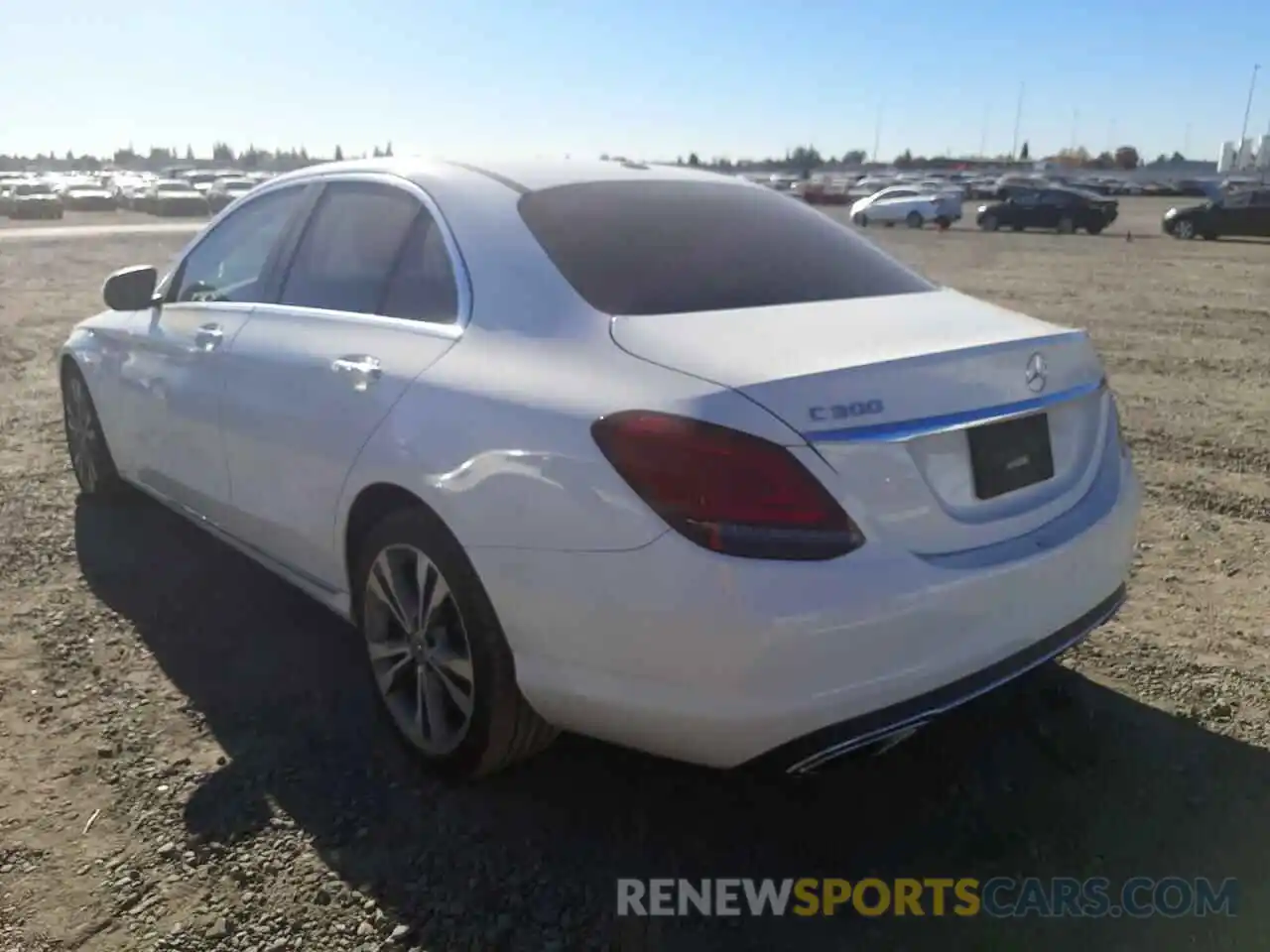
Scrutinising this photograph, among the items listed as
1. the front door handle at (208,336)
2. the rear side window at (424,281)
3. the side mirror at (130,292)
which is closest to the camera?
the rear side window at (424,281)

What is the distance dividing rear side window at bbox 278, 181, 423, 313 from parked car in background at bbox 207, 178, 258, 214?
43.4 meters

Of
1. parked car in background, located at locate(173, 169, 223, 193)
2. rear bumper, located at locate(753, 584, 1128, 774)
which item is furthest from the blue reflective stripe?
parked car in background, located at locate(173, 169, 223, 193)

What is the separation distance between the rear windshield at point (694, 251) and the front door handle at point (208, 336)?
1417 mm

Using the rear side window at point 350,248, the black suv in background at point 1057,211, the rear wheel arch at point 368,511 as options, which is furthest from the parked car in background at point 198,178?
the rear wheel arch at point 368,511

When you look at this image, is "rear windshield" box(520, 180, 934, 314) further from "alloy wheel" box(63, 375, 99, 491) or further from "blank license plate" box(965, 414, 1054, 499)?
Answer: "alloy wheel" box(63, 375, 99, 491)

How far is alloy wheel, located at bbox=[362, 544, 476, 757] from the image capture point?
2801mm

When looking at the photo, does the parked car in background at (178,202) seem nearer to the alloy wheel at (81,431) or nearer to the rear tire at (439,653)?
the alloy wheel at (81,431)

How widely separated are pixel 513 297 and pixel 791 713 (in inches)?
49.8

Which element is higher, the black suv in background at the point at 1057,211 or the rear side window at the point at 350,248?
the rear side window at the point at 350,248

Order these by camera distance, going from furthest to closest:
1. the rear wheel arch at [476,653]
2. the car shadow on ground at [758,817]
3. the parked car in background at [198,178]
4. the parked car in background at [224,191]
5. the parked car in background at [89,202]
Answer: the parked car in background at [198,178] → the parked car in background at [89,202] → the parked car in background at [224,191] → the rear wheel arch at [476,653] → the car shadow on ground at [758,817]

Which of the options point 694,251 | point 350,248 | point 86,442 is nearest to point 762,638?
point 694,251

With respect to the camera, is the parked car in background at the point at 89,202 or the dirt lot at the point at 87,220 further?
the parked car in background at the point at 89,202

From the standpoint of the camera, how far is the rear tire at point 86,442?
16.8ft

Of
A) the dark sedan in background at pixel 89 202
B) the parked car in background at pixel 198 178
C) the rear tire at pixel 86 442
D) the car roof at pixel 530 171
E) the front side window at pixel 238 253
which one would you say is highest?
the car roof at pixel 530 171
